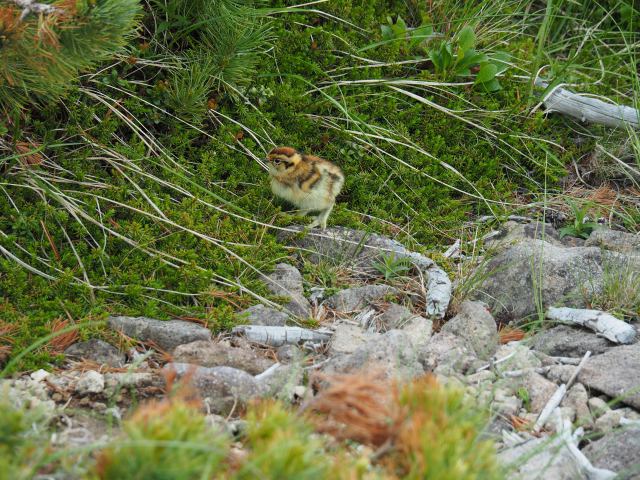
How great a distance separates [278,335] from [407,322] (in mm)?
771

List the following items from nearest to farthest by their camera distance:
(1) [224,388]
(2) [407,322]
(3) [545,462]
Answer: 1. (3) [545,462]
2. (1) [224,388]
3. (2) [407,322]

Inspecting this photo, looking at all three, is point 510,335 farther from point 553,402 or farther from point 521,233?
point 521,233

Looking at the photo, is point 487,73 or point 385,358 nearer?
point 385,358

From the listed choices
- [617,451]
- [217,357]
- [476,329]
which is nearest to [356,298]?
[476,329]

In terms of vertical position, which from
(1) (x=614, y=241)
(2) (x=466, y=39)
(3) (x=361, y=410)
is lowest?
(1) (x=614, y=241)

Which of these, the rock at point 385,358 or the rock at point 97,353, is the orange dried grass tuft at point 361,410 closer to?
the rock at point 385,358

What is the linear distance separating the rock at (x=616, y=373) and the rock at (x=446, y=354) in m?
0.58

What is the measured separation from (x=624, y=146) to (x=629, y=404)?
3.33 metres

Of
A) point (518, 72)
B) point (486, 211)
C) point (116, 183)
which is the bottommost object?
point (486, 211)

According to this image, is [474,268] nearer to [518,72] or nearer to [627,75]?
[518,72]

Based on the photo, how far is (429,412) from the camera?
2652mm

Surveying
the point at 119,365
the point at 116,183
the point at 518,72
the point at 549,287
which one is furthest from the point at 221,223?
the point at 518,72

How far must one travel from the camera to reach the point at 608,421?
3.76m

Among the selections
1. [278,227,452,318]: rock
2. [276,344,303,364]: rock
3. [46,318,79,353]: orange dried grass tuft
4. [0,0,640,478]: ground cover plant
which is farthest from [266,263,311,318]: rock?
[46,318,79,353]: orange dried grass tuft
